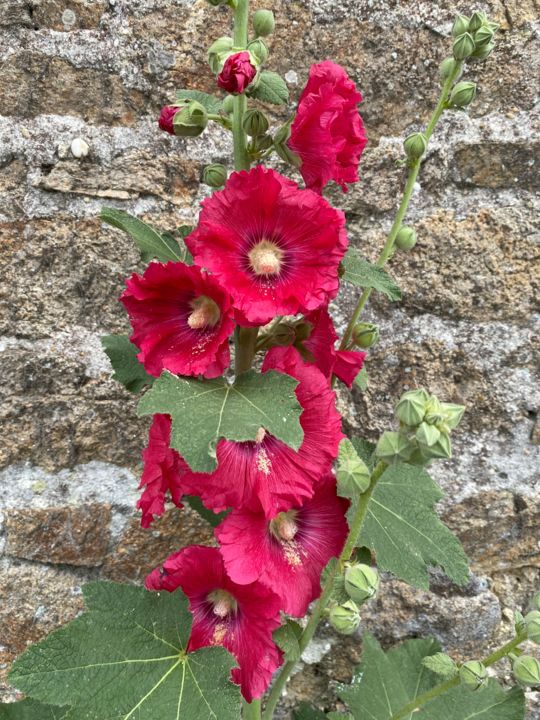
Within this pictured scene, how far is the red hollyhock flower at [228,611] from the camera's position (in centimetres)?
74

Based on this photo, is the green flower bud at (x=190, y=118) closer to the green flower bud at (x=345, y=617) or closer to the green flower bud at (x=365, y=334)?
the green flower bud at (x=365, y=334)

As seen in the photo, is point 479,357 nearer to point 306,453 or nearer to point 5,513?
point 306,453

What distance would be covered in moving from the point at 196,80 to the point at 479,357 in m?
0.65

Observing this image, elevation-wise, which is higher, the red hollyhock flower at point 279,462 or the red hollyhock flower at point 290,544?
the red hollyhock flower at point 279,462

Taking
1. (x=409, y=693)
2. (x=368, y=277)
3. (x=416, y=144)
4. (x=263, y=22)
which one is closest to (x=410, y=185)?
(x=416, y=144)

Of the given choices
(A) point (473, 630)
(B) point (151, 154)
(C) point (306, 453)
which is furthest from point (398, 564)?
(B) point (151, 154)

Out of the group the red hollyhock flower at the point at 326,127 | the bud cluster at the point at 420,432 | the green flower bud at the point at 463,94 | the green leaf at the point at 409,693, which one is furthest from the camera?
the green leaf at the point at 409,693

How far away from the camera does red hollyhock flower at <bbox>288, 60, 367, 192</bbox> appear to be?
687mm

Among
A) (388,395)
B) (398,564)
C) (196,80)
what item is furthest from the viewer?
(388,395)

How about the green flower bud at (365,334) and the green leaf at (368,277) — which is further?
the green flower bud at (365,334)

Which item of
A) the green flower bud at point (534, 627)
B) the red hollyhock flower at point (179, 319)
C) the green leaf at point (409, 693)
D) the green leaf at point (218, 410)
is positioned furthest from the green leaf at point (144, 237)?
the green leaf at point (409, 693)

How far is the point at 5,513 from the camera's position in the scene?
1.07 metres

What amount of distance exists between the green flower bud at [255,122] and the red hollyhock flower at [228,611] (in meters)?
0.49

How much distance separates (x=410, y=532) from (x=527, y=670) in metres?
0.20
